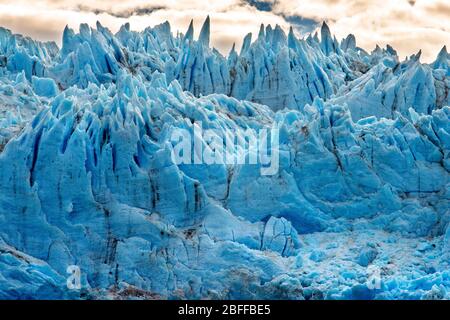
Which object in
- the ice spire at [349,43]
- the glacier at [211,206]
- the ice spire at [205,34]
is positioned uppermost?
→ the ice spire at [349,43]

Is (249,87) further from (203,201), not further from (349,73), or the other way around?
(203,201)

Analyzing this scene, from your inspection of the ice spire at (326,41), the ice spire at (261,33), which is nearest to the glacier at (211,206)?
the ice spire at (261,33)

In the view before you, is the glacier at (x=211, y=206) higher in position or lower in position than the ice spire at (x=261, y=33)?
lower

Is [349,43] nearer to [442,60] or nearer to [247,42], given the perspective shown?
[247,42]

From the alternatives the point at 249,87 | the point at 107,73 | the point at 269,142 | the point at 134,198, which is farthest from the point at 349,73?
the point at 134,198

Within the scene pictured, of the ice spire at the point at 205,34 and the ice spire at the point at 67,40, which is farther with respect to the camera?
the ice spire at the point at 67,40

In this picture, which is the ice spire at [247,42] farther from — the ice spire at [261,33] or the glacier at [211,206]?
the glacier at [211,206]

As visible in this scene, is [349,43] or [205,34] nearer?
[205,34]

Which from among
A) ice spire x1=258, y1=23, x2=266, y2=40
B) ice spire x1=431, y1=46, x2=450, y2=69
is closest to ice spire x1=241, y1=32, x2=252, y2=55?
ice spire x1=258, y1=23, x2=266, y2=40

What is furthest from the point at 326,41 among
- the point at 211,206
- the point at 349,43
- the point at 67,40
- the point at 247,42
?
the point at 211,206
